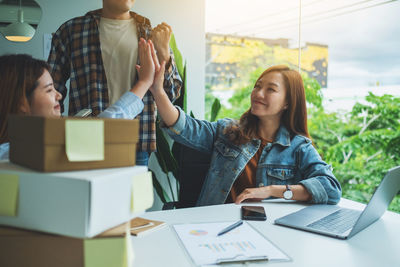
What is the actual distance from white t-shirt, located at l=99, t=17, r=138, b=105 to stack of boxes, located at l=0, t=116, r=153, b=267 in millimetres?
1088

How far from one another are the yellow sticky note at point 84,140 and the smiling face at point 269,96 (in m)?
1.30

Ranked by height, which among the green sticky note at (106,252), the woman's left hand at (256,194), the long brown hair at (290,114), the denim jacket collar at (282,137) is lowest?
the woman's left hand at (256,194)

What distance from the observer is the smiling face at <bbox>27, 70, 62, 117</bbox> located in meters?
1.16

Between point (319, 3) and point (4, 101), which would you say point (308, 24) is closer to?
point (319, 3)

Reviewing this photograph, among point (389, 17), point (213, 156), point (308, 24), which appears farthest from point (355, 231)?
point (308, 24)

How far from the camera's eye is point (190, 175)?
1844 mm

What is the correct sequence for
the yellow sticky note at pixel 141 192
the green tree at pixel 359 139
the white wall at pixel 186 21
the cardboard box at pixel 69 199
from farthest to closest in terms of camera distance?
1. the green tree at pixel 359 139
2. the white wall at pixel 186 21
3. the yellow sticky note at pixel 141 192
4. the cardboard box at pixel 69 199

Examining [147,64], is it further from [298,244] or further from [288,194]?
[298,244]

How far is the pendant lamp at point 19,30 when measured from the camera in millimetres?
2123

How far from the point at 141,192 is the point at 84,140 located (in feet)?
0.56

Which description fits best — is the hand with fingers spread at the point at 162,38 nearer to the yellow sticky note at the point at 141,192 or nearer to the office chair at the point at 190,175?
the office chair at the point at 190,175

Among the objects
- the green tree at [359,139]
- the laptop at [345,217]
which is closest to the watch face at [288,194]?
the laptop at [345,217]

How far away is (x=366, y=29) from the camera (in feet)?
11.6

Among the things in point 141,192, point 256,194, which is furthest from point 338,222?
point 141,192
